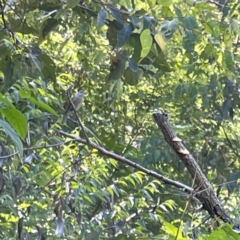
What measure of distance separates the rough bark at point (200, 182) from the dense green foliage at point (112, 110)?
31 mm

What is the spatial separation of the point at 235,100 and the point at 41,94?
0.89m

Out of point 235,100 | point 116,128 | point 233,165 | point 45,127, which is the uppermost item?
point 45,127

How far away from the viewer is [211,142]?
2266mm

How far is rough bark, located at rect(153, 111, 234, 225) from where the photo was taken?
0.86 m

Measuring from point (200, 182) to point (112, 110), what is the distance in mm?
1284

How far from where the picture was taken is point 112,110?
216 centimetres

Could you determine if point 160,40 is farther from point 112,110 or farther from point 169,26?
point 112,110

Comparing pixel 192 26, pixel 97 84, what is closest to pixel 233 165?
pixel 97 84

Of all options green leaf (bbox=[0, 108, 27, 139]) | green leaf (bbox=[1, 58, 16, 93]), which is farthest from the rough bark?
green leaf (bbox=[0, 108, 27, 139])

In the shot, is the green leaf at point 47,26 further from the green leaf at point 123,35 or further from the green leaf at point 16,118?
the green leaf at point 16,118

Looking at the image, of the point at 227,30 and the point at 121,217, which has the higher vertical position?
the point at 227,30

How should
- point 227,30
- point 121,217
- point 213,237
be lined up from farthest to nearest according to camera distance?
point 121,217 < point 227,30 < point 213,237

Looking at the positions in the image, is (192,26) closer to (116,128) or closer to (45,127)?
(45,127)

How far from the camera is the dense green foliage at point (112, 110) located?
0.91 meters
